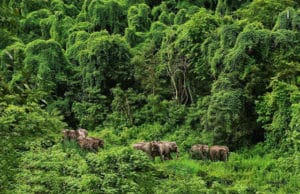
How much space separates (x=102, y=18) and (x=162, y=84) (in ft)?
25.9

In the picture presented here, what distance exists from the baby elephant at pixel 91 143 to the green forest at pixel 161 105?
7cm

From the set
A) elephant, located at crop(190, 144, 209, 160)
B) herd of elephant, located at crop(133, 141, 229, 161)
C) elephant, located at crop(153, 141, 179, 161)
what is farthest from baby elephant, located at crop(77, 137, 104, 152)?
elephant, located at crop(190, 144, 209, 160)

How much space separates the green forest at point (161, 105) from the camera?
805cm

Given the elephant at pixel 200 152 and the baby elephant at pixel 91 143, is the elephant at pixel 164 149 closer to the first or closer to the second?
the elephant at pixel 200 152

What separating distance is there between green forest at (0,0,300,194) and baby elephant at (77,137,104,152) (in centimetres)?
7

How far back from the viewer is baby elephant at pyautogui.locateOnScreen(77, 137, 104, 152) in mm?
14219

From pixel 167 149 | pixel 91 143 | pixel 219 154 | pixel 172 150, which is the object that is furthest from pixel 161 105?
pixel 219 154

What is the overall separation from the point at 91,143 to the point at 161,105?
14.7ft

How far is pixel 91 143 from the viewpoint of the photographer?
46.7 feet

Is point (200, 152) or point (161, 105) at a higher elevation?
point (161, 105)

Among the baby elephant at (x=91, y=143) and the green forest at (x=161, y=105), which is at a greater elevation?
the green forest at (x=161, y=105)

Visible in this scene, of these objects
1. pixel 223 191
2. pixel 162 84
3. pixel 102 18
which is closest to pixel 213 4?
pixel 102 18

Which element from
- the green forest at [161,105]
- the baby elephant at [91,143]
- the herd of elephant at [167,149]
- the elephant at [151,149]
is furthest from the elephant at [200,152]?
the baby elephant at [91,143]

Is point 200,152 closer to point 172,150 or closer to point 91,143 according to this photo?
point 172,150
